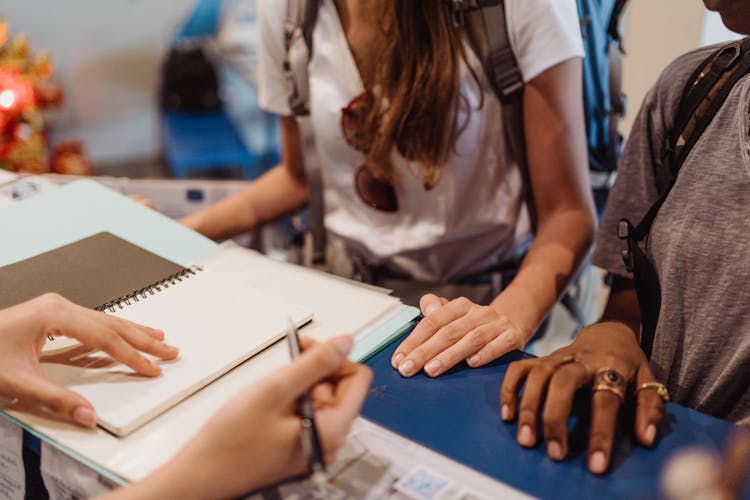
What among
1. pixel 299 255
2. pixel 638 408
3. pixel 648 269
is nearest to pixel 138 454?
pixel 638 408

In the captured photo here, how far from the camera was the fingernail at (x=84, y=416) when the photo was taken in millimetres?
564

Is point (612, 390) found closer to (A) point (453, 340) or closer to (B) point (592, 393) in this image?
(B) point (592, 393)

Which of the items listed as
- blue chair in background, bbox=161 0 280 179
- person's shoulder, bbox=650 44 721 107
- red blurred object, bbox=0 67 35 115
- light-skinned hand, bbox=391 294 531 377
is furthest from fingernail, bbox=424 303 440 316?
blue chair in background, bbox=161 0 280 179

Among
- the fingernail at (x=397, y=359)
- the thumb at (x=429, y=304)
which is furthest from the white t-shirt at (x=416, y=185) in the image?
the fingernail at (x=397, y=359)

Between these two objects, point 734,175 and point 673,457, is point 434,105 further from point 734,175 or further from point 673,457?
point 673,457

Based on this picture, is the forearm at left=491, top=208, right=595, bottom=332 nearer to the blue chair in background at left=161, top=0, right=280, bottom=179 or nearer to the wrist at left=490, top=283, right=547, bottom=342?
the wrist at left=490, top=283, right=547, bottom=342

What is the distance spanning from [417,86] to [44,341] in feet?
2.05

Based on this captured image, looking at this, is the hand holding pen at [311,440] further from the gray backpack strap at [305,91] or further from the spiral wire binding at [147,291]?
the gray backpack strap at [305,91]

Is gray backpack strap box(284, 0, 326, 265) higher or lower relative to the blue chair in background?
higher

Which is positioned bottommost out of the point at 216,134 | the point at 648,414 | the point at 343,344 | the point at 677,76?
the point at 216,134

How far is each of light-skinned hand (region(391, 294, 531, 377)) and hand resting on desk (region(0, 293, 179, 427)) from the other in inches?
8.6

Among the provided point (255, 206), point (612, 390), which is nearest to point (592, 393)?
point (612, 390)

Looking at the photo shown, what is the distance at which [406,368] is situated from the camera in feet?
2.15

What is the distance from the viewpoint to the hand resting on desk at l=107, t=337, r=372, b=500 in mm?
467
